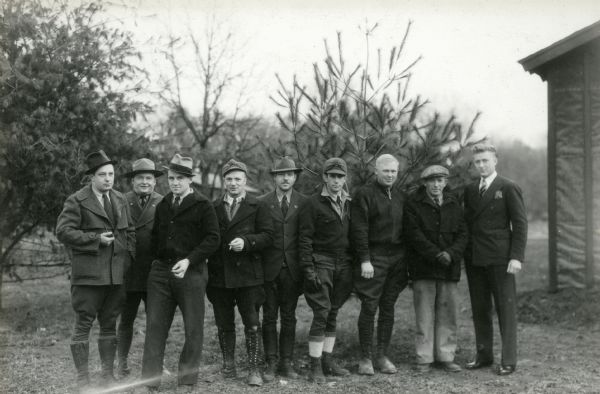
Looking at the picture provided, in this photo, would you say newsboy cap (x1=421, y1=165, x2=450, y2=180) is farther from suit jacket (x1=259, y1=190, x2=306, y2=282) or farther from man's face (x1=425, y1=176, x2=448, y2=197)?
suit jacket (x1=259, y1=190, x2=306, y2=282)

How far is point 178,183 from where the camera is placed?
5.46 meters

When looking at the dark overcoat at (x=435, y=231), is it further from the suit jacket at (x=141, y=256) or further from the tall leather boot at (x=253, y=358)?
the suit jacket at (x=141, y=256)

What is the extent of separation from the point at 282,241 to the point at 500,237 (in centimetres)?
224

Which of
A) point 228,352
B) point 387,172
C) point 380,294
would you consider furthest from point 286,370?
point 387,172

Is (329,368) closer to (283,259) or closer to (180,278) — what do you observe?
(283,259)

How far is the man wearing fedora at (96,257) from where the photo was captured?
5199 millimetres

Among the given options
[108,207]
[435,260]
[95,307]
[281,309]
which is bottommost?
[281,309]

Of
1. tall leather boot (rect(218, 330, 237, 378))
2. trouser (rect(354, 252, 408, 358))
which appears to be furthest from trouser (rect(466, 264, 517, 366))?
tall leather boot (rect(218, 330, 237, 378))

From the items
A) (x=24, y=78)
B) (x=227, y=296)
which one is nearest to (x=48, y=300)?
(x=24, y=78)

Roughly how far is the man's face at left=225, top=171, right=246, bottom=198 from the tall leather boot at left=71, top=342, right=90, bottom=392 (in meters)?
1.90

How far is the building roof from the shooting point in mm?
9008

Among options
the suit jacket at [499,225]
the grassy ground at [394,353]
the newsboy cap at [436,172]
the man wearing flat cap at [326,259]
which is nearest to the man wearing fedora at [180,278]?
the grassy ground at [394,353]

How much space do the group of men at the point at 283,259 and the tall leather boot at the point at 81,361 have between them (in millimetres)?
12

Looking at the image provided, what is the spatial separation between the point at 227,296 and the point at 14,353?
118 inches
